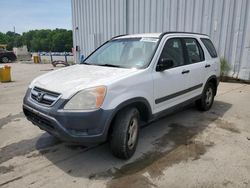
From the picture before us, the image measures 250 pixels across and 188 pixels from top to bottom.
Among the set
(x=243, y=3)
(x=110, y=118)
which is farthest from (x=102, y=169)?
(x=243, y=3)

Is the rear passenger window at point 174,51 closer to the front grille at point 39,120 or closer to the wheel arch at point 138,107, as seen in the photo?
the wheel arch at point 138,107

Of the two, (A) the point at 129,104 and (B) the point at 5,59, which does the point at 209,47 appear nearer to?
(A) the point at 129,104

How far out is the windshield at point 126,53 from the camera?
3.61 meters

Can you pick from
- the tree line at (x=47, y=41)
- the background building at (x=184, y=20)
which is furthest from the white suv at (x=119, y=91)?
the tree line at (x=47, y=41)

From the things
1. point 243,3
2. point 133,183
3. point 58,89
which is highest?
point 243,3

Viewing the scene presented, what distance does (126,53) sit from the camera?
3953 mm

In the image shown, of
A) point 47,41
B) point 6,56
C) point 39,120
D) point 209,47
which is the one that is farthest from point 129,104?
point 47,41

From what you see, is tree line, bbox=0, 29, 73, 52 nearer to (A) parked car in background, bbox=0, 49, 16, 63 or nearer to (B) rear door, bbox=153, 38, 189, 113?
(A) parked car in background, bbox=0, 49, 16, 63

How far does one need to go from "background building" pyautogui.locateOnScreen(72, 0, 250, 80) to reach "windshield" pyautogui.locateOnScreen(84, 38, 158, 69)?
6573mm

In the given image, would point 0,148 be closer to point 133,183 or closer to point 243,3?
point 133,183

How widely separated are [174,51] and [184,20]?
6904 millimetres

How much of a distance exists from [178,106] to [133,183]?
191 centimetres

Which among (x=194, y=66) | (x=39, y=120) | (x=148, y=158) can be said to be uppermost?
(x=194, y=66)

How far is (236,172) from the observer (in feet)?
9.80
